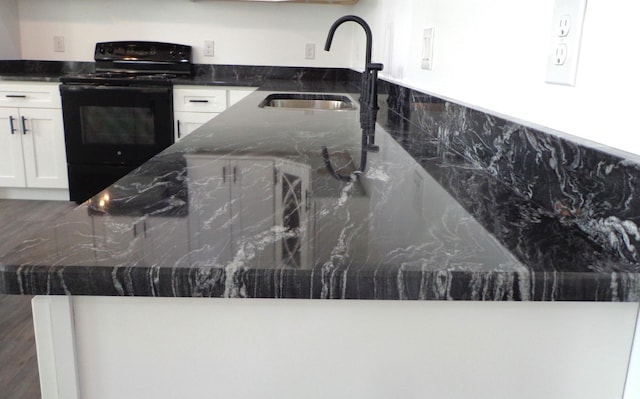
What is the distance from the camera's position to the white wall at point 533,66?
0.66m

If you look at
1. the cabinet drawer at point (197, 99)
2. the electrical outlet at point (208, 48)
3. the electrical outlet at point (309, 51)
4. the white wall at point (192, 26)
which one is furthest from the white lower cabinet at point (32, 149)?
the electrical outlet at point (309, 51)

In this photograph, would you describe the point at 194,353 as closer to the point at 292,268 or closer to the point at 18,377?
the point at 292,268

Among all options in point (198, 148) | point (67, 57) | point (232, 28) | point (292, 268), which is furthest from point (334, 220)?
point (67, 57)

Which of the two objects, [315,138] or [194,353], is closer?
[194,353]

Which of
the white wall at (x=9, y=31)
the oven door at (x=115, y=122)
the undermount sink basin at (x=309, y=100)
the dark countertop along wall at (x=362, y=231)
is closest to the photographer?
the dark countertop along wall at (x=362, y=231)

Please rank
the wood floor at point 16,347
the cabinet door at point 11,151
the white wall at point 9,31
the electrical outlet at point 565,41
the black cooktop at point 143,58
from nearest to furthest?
the electrical outlet at point 565,41, the wood floor at point 16,347, the cabinet door at point 11,151, the white wall at point 9,31, the black cooktop at point 143,58

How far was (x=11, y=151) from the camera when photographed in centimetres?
341

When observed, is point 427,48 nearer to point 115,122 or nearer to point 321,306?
point 321,306

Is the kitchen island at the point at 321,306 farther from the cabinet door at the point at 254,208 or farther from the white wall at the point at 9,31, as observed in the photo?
the white wall at the point at 9,31

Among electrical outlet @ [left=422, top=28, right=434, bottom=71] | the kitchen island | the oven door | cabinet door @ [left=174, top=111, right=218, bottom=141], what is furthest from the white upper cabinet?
the kitchen island

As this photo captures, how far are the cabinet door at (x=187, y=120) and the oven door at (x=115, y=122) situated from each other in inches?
1.5

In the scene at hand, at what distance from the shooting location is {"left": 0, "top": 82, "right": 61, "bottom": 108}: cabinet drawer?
3305mm

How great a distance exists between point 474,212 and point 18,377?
1475 mm

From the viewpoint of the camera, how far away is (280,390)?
63 centimetres
